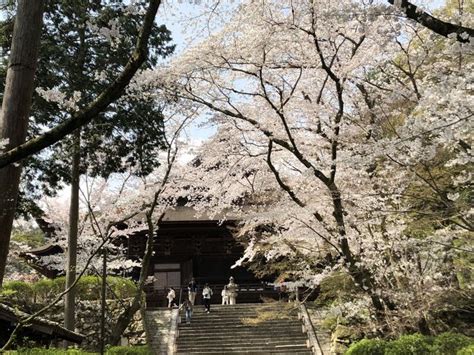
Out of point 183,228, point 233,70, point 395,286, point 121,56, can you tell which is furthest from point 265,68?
point 183,228

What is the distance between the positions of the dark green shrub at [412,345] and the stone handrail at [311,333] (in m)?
4.90

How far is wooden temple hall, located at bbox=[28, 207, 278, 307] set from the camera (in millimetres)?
22094

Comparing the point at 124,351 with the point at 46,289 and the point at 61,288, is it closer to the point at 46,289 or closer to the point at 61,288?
the point at 61,288

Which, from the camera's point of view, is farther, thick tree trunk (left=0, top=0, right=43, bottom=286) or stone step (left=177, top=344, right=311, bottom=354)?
stone step (left=177, top=344, right=311, bottom=354)

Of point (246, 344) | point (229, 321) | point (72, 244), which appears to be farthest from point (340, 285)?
point (229, 321)

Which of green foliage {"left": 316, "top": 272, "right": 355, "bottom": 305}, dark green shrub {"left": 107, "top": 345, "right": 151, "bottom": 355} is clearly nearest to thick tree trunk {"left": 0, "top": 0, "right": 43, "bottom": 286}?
dark green shrub {"left": 107, "top": 345, "right": 151, "bottom": 355}

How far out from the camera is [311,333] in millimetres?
16812

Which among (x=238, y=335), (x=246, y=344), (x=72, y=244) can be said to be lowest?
(x=246, y=344)

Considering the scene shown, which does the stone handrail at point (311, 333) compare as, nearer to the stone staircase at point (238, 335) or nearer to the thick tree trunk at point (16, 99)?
the stone staircase at point (238, 335)

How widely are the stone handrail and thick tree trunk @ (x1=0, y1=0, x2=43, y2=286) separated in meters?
13.3

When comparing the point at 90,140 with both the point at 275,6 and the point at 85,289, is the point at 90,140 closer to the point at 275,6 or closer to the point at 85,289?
the point at 275,6

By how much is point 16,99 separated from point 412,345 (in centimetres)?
1000

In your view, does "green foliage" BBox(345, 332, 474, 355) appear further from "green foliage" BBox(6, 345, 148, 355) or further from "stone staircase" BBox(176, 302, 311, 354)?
"green foliage" BBox(6, 345, 148, 355)

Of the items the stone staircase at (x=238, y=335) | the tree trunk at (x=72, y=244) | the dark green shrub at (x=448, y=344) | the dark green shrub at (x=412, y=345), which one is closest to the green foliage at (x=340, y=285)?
the dark green shrub at (x=412, y=345)
